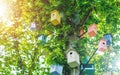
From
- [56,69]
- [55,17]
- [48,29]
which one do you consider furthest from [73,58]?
[48,29]

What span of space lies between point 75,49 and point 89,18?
1.58m

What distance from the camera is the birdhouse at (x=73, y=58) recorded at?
7.30m

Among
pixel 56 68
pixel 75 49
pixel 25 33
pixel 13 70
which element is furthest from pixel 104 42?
pixel 13 70

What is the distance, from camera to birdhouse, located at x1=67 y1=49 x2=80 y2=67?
23.9ft

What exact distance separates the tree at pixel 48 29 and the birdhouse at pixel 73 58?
47 centimetres

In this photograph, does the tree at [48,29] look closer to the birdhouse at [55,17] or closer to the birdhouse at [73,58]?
the birdhouse at [55,17]

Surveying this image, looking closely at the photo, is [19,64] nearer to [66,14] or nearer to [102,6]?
[66,14]

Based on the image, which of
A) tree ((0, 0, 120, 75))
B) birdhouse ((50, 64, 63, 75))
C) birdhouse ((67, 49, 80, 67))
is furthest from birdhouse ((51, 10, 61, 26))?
birdhouse ((50, 64, 63, 75))

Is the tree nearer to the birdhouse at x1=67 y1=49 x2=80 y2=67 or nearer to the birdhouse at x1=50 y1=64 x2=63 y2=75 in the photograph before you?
the birdhouse at x1=50 y1=64 x2=63 y2=75

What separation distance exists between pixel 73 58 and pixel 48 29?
6.75ft

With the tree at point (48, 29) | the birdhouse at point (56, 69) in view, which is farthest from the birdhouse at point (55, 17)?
the birdhouse at point (56, 69)

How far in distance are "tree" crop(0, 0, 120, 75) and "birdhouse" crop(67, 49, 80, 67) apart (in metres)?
0.47

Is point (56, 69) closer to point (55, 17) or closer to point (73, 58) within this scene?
point (73, 58)

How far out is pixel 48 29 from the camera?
9062 millimetres
